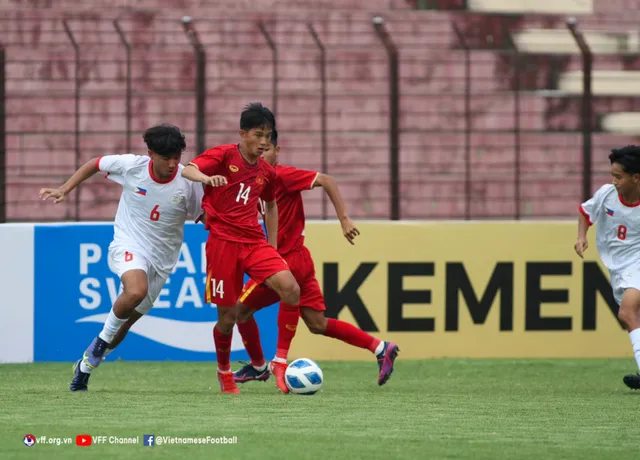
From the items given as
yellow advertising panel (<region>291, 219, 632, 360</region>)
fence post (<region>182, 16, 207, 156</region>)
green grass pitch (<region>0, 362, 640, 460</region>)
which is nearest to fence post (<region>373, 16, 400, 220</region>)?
yellow advertising panel (<region>291, 219, 632, 360</region>)

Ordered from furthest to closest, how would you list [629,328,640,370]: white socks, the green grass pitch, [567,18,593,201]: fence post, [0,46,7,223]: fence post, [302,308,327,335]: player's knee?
[567,18,593,201]: fence post
[0,46,7,223]: fence post
[302,308,327,335]: player's knee
[629,328,640,370]: white socks
the green grass pitch

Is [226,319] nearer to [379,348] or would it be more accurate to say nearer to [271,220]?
[271,220]

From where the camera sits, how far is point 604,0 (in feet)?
53.7

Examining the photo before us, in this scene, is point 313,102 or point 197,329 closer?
point 197,329

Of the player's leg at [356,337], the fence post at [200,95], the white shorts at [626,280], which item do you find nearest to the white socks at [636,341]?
the white shorts at [626,280]

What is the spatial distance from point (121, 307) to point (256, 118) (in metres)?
1.50

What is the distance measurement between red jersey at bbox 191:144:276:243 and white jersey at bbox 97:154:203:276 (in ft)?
0.80

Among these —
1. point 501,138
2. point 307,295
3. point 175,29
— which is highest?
point 175,29

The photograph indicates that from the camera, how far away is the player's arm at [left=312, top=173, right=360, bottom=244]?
304 inches

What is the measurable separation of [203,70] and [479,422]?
6.33 meters

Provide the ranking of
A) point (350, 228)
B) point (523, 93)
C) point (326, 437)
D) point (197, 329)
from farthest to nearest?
point (523, 93) → point (197, 329) → point (350, 228) → point (326, 437)

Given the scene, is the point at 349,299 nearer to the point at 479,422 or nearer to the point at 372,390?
the point at 372,390

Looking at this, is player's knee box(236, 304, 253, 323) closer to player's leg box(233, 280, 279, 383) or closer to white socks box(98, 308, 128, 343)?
player's leg box(233, 280, 279, 383)

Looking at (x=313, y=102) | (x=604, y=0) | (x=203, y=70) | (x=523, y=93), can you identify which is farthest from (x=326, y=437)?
(x=604, y=0)
